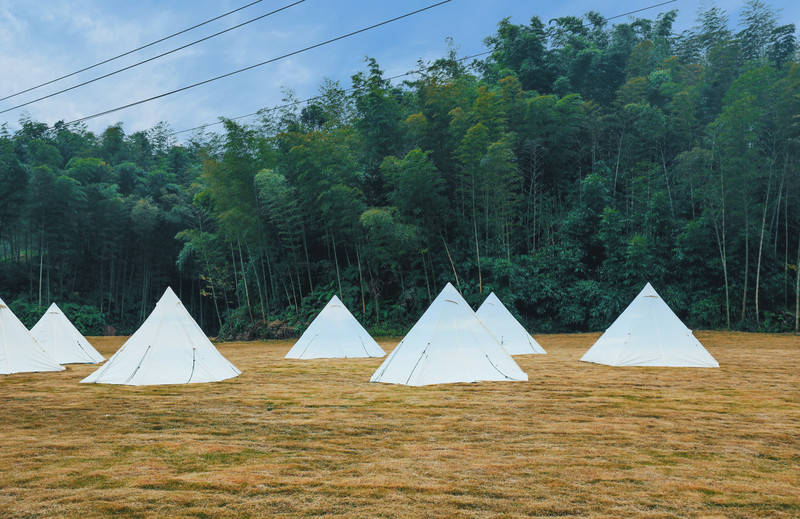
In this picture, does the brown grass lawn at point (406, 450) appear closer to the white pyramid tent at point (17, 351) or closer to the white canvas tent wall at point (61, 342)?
the white pyramid tent at point (17, 351)

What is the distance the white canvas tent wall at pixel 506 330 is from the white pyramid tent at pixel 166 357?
5.56m

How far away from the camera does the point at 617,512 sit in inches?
98.0

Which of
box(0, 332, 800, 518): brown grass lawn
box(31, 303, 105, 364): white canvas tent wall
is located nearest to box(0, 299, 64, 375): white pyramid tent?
box(31, 303, 105, 364): white canvas tent wall

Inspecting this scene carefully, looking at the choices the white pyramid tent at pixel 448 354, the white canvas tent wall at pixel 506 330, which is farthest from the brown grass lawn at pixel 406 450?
the white canvas tent wall at pixel 506 330

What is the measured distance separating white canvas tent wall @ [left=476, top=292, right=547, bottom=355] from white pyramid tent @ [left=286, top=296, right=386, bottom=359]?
7.64 feet

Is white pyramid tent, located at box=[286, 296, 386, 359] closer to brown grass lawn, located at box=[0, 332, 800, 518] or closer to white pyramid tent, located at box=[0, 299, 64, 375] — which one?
brown grass lawn, located at box=[0, 332, 800, 518]

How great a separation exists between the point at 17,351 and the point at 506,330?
8.74 metres

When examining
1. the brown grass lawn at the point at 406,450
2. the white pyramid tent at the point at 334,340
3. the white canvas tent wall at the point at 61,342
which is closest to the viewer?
the brown grass lawn at the point at 406,450

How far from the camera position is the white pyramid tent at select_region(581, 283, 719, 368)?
8516 millimetres

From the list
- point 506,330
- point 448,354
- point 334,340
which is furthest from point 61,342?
point 506,330

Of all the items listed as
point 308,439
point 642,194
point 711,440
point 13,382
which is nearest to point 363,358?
point 13,382

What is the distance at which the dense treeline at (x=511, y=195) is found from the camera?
1502cm

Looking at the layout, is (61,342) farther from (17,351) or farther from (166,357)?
(166,357)

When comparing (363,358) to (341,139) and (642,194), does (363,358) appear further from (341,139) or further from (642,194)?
(642,194)
